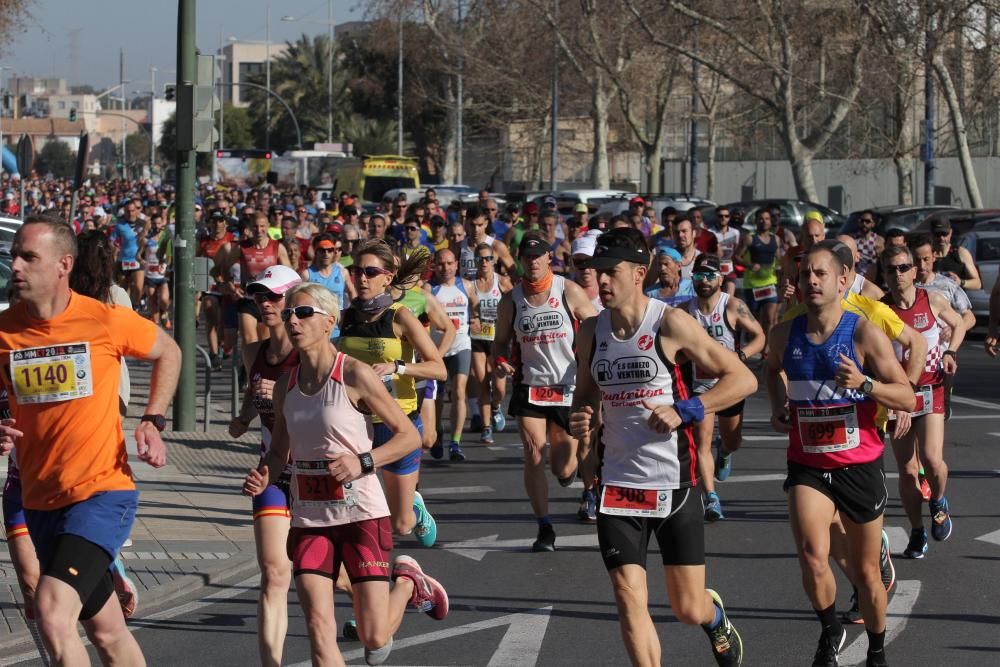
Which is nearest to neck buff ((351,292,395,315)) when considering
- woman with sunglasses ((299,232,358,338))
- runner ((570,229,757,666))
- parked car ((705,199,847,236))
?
runner ((570,229,757,666))

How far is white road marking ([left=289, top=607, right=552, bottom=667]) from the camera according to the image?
23.6ft

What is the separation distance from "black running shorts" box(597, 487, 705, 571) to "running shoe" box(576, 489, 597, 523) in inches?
167

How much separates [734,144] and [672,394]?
2275 inches

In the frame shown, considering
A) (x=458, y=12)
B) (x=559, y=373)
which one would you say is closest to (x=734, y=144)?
(x=458, y=12)

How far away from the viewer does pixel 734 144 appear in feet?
207

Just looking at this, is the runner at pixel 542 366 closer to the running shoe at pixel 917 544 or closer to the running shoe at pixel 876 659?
the running shoe at pixel 917 544

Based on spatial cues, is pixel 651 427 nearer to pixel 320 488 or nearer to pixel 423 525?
pixel 320 488

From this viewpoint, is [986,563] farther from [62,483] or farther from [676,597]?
[62,483]

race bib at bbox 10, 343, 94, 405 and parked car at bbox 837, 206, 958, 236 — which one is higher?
parked car at bbox 837, 206, 958, 236

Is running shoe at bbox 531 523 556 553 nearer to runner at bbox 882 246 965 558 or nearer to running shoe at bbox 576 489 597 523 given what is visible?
running shoe at bbox 576 489 597 523

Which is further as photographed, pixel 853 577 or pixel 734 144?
pixel 734 144

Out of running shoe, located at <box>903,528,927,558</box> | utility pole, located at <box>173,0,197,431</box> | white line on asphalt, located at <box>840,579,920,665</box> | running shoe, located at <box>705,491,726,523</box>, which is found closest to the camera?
white line on asphalt, located at <box>840,579,920,665</box>

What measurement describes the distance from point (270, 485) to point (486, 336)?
25.6 feet

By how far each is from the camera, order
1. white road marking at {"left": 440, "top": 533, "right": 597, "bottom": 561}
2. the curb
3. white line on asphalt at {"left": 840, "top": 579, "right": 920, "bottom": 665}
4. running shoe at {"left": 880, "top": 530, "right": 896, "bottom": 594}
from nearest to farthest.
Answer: white line on asphalt at {"left": 840, "top": 579, "right": 920, "bottom": 665} → running shoe at {"left": 880, "top": 530, "right": 896, "bottom": 594} → the curb → white road marking at {"left": 440, "top": 533, "right": 597, "bottom": 561}
